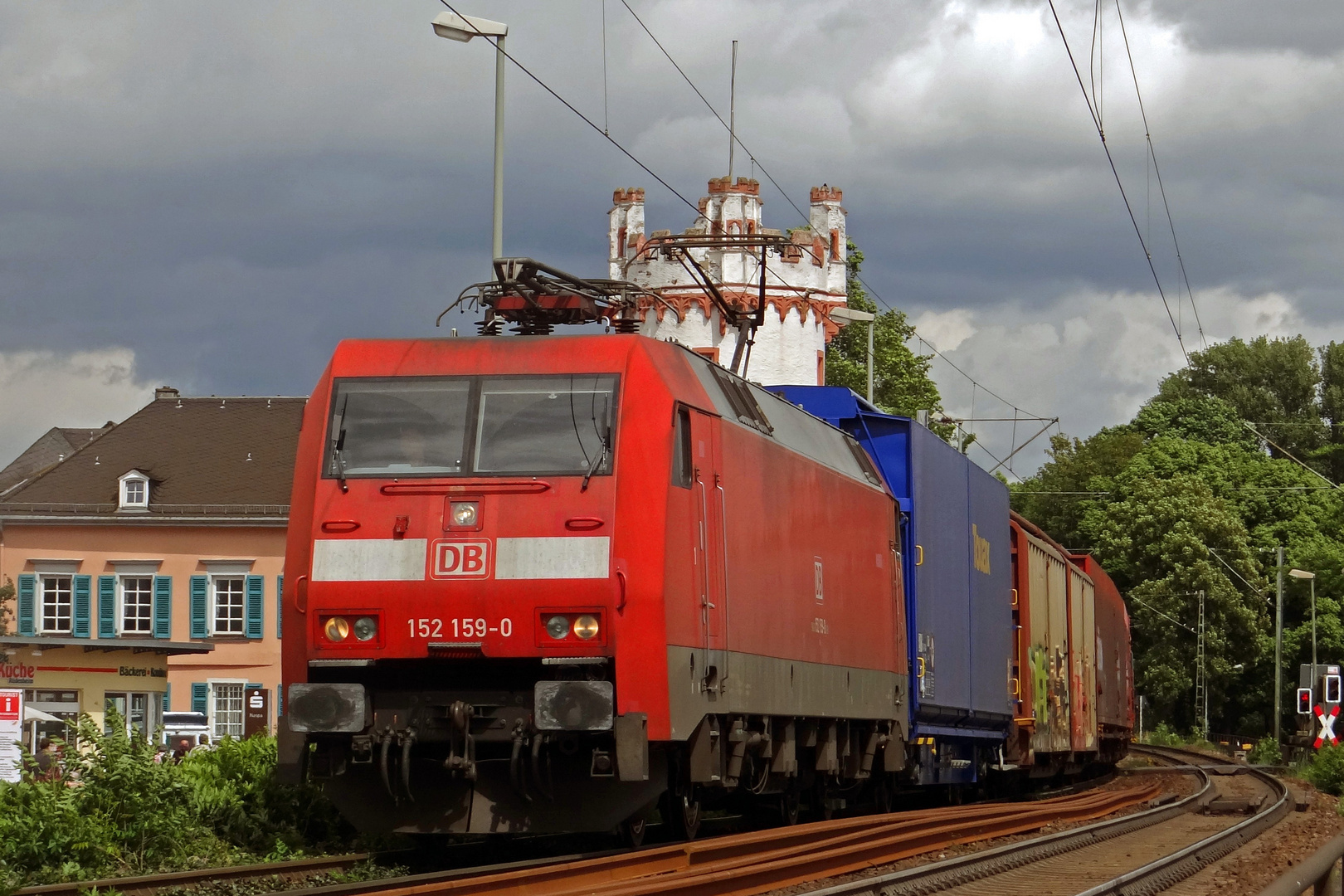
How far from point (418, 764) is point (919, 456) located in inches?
343

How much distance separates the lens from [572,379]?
42.4ft

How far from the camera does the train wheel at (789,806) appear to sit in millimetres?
16547

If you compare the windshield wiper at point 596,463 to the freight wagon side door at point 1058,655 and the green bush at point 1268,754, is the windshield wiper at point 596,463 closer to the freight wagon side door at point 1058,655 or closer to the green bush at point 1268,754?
the freight wagon side door at point 1058,655

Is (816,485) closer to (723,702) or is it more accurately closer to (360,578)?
(723,702)

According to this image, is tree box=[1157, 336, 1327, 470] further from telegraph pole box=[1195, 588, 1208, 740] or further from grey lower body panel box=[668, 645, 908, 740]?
grey lower body panel box=[668, 645, 908, 740]

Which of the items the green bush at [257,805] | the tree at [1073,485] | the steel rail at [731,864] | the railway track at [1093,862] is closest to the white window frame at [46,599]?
the railway track at [1093,862]

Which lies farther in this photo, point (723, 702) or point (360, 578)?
point (723, 702)

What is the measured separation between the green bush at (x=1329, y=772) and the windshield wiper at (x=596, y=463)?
2094cm

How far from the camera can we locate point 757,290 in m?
65.3

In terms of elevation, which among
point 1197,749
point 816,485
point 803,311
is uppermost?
point 803,311

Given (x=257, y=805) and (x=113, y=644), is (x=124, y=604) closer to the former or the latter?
(x=113, y=644)

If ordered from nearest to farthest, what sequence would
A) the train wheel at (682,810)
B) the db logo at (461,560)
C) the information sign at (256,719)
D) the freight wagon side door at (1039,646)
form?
the db logo at (461,560), the train wheel at (682,810), the information sign at (256,719), the freight wagon side door at (1039,646)

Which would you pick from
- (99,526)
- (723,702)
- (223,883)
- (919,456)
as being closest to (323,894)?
(223,883)

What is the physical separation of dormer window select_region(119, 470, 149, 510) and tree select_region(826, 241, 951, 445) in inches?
983
